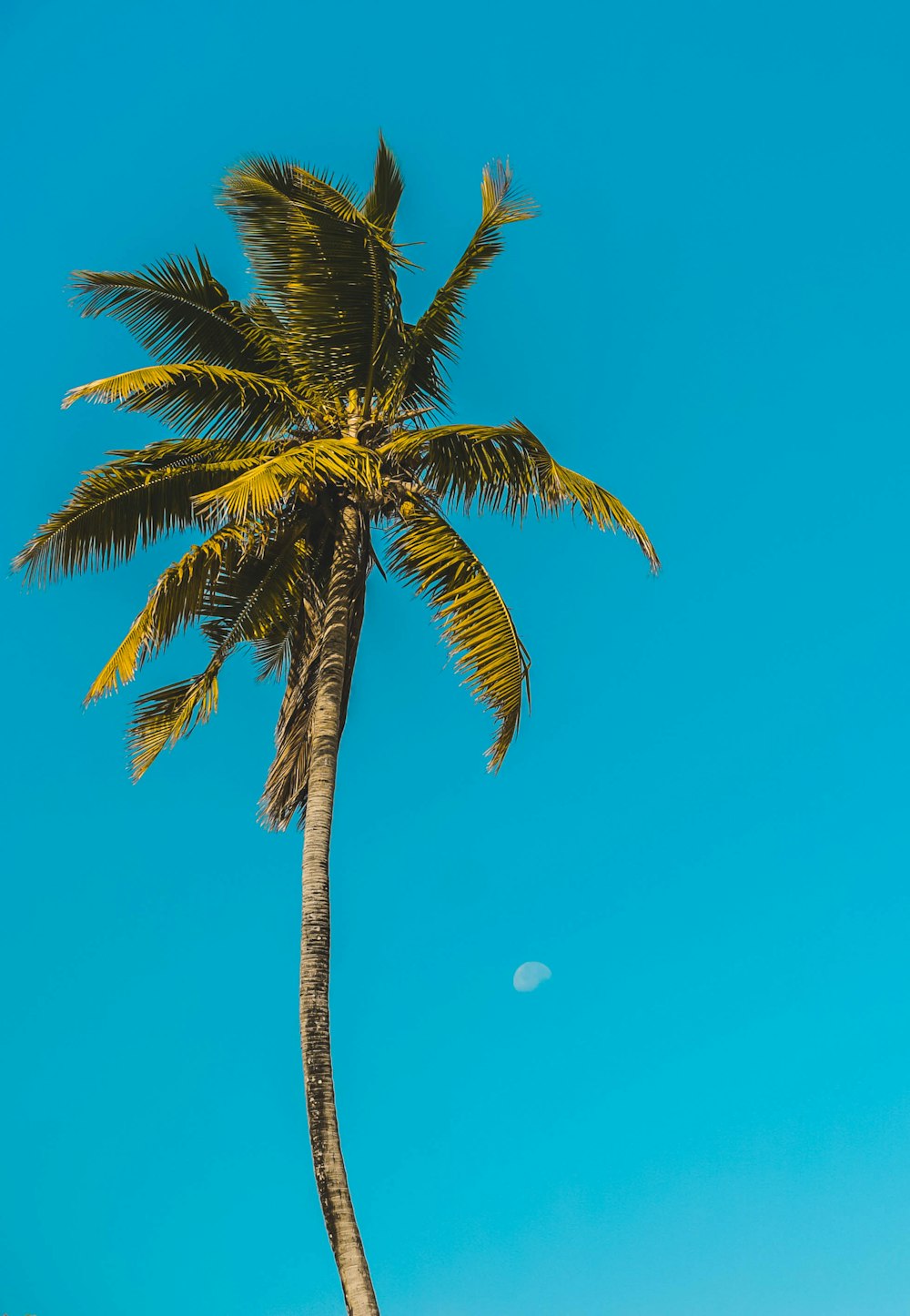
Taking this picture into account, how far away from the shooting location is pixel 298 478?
12.0 meters

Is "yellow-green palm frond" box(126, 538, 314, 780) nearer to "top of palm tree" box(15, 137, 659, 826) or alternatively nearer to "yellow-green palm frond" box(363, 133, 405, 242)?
"top of palm tree" box(15, 137, 659, 826)

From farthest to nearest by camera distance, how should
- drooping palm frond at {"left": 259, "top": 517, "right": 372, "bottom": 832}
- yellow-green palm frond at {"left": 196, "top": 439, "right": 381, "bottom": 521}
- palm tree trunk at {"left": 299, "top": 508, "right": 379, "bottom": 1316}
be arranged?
drooping palm frond at {"left": 259, "top": 517, "right": 372, "bottom": 832}
yellow-green palm frond at {"left": 196, "top": 439, "right": 381, "bottom": 521}
palm tree trunk at {"left": 299, "top": 508, "right": 379, "bottom": 1316}

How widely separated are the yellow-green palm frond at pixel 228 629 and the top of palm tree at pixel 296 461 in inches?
0.8

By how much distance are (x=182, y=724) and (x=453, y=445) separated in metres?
4.03

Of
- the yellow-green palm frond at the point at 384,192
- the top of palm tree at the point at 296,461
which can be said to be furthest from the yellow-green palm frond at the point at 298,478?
the yellow-green palm frond at the point at 384,192

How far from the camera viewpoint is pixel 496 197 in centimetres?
1343

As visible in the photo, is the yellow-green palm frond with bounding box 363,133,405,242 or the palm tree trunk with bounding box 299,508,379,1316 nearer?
the palm tree trunk with bounding box 299,508,379,1316

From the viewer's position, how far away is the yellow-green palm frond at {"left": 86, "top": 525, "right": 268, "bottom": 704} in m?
11.8

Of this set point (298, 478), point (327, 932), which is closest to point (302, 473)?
point (298, 478)

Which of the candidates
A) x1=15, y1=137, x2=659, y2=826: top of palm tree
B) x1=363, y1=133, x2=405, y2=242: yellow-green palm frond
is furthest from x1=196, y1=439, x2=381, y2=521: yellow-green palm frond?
x1=363, y1=133, x2=405, y2=242: yellow-green palm frond

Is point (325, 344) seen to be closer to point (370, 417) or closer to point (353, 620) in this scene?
point (370, 417)

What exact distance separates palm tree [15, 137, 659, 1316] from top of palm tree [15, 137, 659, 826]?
22 millimetres

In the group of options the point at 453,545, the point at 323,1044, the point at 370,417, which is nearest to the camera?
the point at 323,1044

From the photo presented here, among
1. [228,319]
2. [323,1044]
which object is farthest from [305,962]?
[228,319]
